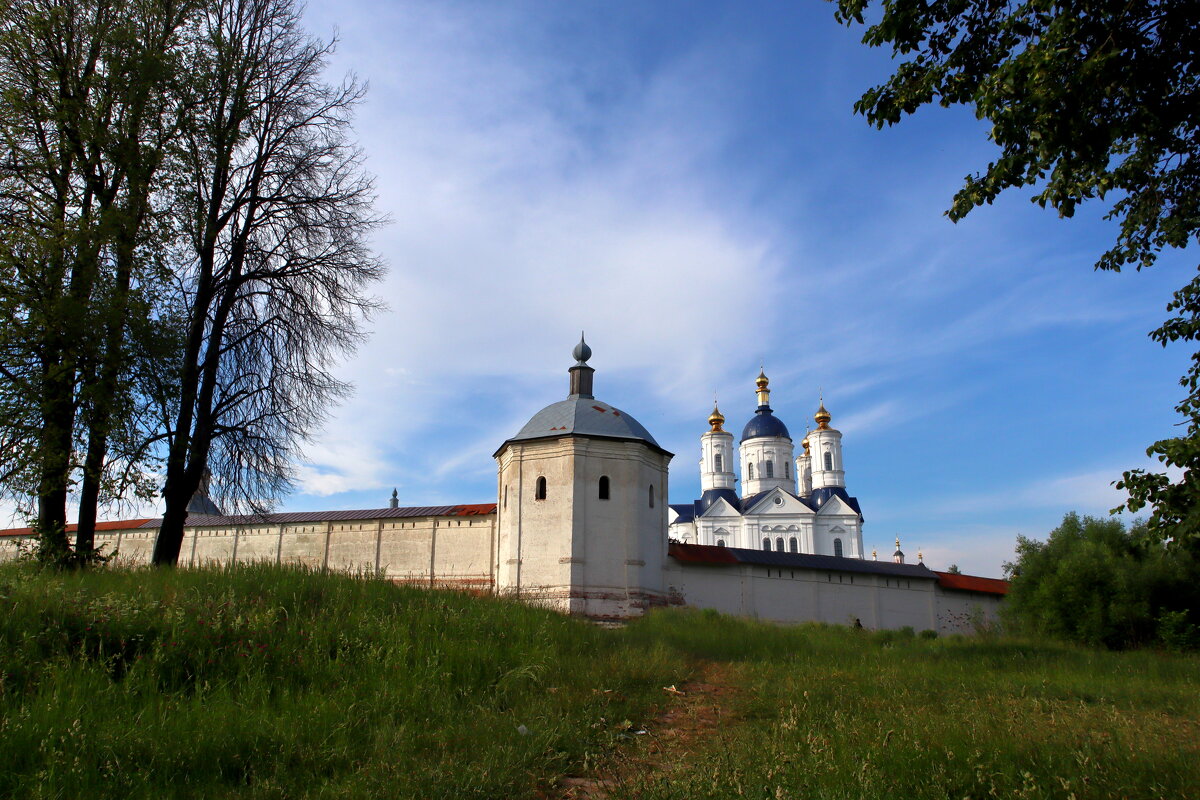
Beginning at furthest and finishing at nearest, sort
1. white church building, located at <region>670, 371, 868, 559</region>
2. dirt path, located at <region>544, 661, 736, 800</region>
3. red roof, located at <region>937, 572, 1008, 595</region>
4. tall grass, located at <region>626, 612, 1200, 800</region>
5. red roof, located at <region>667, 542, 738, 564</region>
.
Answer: white church building, located at <region>670, 371, 868, 559</region> < red roof, located at <region>937, 572, 1008, 595</region> < red roof, located at <region>667, 542, 738, 564</region> < dirt path, located at <region>544, 661, 736, 800</region> < tall grass, located at <region>626, 612, 1200, 800</region>

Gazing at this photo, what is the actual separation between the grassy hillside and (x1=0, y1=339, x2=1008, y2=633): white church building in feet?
29.3

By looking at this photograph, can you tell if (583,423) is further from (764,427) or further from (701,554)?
(764,427)

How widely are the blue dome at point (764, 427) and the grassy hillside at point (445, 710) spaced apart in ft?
146

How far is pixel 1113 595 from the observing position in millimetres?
16609

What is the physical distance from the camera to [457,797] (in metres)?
4.15

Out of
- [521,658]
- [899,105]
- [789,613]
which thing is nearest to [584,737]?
[521,658]

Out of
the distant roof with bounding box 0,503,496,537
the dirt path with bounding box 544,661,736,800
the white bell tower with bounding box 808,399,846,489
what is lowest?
the dirt path with bounding box 544,661,736,800

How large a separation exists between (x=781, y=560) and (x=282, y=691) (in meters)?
18.5

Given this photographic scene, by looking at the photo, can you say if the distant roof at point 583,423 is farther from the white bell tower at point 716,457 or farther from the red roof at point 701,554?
the white bell tower at point 716,457

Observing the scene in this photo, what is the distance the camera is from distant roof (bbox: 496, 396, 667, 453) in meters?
20.2

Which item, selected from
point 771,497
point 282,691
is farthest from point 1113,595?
point 771,497

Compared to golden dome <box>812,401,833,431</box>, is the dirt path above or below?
below

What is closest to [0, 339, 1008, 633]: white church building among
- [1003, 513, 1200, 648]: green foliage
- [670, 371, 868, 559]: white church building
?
[1003, 513, 1200, 648]: green foliage

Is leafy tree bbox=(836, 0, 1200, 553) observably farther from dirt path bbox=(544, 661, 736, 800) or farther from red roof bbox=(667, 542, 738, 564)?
red roof bbox=(667, 542, 738, 564)
